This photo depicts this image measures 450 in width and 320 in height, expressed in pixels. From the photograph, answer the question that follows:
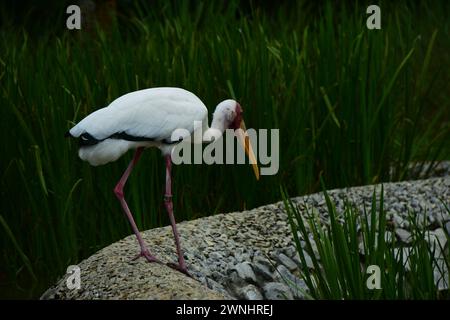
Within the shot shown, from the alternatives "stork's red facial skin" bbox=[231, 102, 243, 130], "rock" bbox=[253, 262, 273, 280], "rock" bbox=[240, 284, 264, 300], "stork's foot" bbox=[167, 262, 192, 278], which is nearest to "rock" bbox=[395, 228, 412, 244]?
"rock" bbox=[253, 262, 273, 280]

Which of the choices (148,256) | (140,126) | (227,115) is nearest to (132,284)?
(148,256)

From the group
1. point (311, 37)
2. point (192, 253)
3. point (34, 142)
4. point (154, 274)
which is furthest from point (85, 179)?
point (311, 37)

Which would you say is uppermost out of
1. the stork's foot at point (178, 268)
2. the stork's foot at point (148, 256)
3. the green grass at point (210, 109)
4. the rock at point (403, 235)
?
the green grass at point (210, 109)

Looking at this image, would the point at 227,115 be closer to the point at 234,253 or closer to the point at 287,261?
the point at 234,253

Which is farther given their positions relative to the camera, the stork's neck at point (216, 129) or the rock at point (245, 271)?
the rock at point (245, 271)

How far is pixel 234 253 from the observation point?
4.16 m

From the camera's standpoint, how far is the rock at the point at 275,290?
404 centimetres

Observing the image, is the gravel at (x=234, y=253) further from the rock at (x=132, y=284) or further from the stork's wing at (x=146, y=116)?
the stork's wing at (x=146, y=116)

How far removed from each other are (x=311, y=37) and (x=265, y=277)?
1884 mm

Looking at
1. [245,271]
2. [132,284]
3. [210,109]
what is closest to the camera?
[132,284]

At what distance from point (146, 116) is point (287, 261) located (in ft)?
3.05

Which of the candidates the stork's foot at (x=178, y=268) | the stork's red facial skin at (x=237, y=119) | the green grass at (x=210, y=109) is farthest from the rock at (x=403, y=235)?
the stork's foot at (x=178, y=268)

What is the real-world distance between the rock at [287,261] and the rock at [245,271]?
180mm
